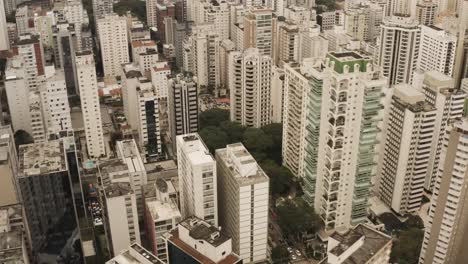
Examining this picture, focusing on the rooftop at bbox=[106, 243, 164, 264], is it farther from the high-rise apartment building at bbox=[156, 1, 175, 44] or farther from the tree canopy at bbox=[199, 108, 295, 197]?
the high-rise apartment building at bbox=[156, 1, 175, 44]

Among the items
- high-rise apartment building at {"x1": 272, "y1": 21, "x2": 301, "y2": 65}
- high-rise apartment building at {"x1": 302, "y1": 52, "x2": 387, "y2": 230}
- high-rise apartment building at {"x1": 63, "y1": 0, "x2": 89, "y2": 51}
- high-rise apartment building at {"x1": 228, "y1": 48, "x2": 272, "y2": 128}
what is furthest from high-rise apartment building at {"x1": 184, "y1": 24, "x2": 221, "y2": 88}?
Answer: high-rise apartment building at {"x1": 302, "y1": 52, "x2": 387, "y2": 230}

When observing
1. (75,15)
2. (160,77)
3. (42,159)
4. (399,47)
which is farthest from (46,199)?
(75,15)

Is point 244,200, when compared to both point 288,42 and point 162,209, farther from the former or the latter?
point 288,42

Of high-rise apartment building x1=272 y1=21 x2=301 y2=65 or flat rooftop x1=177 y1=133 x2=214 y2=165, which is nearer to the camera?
flat rooftop x1=177 y1=133 x2=214 y2=165

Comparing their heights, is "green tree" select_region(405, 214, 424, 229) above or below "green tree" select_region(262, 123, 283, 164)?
below

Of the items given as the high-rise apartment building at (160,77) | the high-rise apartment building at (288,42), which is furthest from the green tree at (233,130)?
the high-rise apartment building at (288,42)

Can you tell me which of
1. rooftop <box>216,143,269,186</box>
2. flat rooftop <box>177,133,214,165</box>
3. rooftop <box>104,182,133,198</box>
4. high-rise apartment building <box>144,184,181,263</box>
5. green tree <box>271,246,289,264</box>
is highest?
flat rooftop <box>177,133,214,165</box>

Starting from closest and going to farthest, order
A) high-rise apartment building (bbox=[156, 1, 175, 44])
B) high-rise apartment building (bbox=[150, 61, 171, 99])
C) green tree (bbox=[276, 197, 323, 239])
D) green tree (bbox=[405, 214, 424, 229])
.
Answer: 1. green tree (bbox=[276, 197, 323, 239])
2. green tree (bbox=[405, 214, 424, 229])
3. high-rise apartment building (bbox=[150, 61, 171, 99])
4. high-rise apartment building (bbox=[156, 1, 175, 44])

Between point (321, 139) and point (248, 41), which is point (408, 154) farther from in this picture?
point (248, 41)
